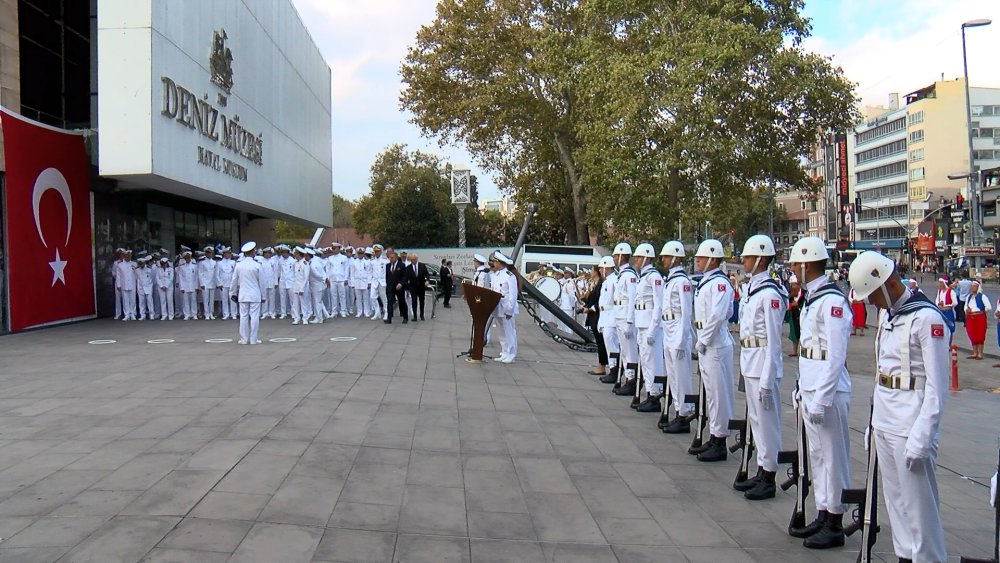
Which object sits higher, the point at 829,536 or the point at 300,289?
the point at 300,289

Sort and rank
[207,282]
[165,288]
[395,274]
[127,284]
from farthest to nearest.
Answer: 1. [207,282]
2. [165,288]
3. [127,284]
4. [395,274]

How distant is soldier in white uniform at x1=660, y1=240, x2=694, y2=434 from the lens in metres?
7.79

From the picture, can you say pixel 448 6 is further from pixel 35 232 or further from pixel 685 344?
pixel 685 344

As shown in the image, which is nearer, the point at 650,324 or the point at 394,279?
the point at 650,324

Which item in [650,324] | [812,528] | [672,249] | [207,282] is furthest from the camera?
[207,282]

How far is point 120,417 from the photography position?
7.43 meters

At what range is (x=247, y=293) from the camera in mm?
13766

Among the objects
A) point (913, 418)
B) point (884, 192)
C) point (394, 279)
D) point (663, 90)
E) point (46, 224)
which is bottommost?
point (913, 418)

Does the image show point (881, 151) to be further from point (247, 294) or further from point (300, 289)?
point (247, 294)

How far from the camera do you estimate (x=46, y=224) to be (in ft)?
55.1

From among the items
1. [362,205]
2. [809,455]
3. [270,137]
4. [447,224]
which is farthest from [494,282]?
[362,205]

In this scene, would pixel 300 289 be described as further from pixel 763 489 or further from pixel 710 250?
pixel 763 489

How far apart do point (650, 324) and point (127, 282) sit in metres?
16.0

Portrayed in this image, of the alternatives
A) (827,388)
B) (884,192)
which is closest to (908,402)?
(827,388)
